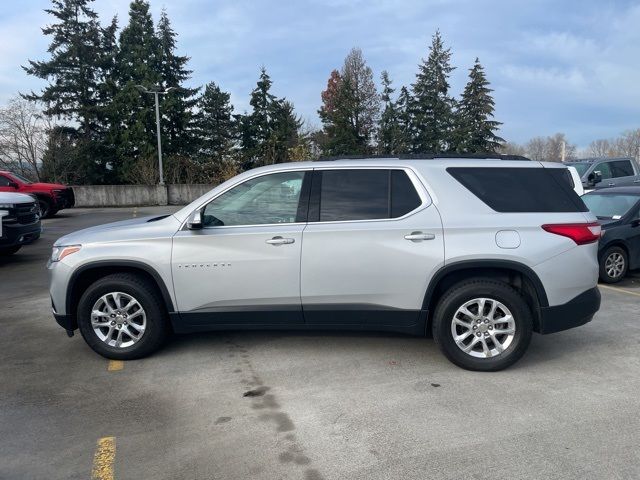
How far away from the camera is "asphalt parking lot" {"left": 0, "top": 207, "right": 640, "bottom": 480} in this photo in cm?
295

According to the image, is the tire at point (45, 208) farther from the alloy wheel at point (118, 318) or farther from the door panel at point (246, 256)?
the door panel at point (246, 256)

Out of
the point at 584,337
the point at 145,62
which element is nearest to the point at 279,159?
the point at 145,62

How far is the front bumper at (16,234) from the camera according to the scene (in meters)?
9.17

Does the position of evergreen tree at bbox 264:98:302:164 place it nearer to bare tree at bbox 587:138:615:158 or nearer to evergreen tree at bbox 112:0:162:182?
evergreen tree at bbox 112:0:162:182

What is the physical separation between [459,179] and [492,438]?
2159mm

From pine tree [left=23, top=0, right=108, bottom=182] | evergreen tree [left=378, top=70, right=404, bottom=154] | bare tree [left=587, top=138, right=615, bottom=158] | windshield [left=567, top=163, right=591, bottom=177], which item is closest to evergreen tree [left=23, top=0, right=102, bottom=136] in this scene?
pine tree [left=23, top=0, right=108, bottom=182]

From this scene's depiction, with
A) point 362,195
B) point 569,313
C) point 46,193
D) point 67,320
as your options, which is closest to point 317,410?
point 362,195

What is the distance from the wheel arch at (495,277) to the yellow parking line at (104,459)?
2601 millimetres

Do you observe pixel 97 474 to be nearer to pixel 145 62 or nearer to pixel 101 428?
pixel 101 428

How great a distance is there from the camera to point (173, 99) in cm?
3891

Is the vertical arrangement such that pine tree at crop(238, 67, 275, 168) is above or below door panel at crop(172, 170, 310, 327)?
above

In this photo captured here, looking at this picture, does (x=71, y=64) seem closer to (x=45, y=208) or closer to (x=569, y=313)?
(x=45, y=208)

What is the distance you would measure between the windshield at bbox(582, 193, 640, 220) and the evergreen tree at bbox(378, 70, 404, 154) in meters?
35.4

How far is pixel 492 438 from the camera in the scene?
319 cm
